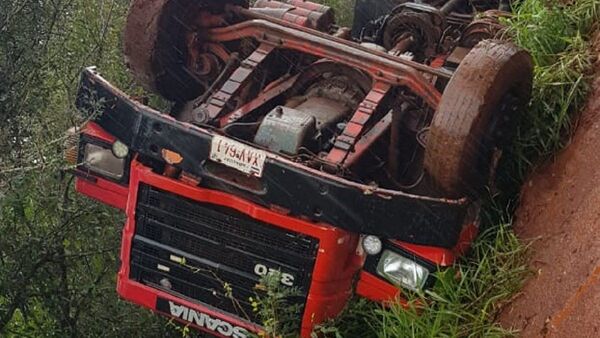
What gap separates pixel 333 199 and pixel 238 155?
438mm

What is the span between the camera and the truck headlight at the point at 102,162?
4.05 meters

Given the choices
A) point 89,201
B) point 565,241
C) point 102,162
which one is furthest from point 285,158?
point 89,201

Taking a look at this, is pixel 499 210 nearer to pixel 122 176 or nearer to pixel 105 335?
pixel 122 176

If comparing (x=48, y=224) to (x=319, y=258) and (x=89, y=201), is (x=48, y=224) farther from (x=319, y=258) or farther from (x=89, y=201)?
(x=319, y=258)

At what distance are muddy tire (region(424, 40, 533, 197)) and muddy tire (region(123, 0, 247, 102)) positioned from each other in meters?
1.58

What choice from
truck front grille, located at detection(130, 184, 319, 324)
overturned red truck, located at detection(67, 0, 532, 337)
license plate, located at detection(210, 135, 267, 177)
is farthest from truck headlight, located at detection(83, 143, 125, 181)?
license plate, located at detection(210, 135, 267, 177)

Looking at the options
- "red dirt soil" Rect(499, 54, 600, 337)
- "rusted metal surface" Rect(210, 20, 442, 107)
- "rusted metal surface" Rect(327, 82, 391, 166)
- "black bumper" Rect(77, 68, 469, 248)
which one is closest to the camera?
"red dirt soil" Rect(499, 54, 600, 337)

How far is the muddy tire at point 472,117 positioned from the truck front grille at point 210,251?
2.09 ft

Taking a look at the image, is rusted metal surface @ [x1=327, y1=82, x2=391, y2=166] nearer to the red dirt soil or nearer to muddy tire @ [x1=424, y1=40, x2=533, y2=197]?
muddy tire @ [x1=424, y1=40, x2=533, y2=197]

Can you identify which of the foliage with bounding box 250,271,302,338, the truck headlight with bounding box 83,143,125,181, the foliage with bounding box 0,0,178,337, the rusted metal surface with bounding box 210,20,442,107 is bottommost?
the foliage with bounding box 0,0,178,337

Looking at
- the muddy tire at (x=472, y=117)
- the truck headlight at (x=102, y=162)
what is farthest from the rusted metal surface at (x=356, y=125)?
the truck headlight at (x=102, y=162)

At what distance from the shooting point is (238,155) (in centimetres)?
345

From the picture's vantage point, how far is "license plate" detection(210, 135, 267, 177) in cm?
342

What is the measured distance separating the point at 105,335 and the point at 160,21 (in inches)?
94.0
